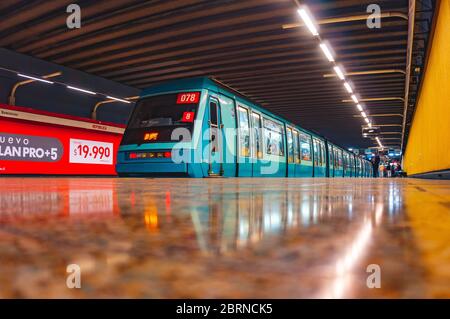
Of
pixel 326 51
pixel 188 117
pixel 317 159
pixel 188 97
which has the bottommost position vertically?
pixel 317 159

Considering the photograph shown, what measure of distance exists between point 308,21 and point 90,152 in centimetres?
781

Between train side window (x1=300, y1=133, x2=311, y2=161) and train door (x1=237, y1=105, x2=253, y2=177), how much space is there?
14.1 ft

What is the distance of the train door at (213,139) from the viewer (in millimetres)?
7047

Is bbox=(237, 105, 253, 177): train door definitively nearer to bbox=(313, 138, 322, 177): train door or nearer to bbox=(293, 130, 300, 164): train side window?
bbox=(293, 130, 300, 164): train side window

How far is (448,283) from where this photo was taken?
0.85 ft

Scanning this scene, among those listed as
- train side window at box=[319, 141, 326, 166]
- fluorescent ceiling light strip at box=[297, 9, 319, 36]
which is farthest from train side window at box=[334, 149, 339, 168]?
fluorescent ceiling light strip at box=[297, 9, 319, 36]

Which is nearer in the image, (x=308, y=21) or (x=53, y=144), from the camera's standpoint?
(x=308, y=21)

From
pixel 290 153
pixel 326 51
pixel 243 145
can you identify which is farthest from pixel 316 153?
pixel 243 145

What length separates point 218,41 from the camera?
360 inches

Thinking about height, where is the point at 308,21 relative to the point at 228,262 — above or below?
above

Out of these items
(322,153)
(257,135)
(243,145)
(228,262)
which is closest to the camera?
(228,262)

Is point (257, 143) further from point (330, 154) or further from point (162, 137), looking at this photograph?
point (330, 154)

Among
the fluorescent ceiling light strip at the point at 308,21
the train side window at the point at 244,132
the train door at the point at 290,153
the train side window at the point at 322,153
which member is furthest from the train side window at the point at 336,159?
the fluorescent ceiling light strip at the point at 308,21

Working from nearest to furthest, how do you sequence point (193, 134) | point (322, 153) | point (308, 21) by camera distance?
point (193, 134), point (308, 21), point (322, 153)
